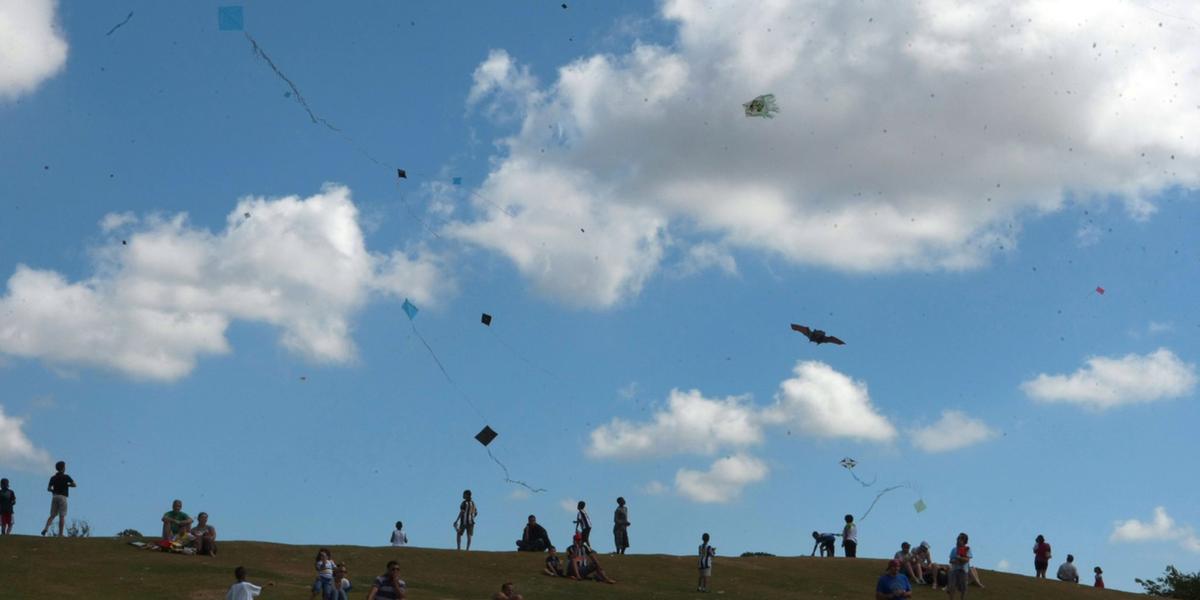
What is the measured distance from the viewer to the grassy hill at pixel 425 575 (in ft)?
84.1

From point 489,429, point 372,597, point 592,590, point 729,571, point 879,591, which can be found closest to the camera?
point 879,591

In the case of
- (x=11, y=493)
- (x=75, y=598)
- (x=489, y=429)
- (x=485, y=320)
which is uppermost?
(x=485, y=320)

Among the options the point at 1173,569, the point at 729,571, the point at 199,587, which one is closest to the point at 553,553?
the point at 729,571

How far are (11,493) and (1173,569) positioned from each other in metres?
48.3

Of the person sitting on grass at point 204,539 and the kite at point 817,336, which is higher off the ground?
the kite at point 817,336

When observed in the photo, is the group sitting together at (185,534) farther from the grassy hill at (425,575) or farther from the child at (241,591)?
the child at (241,591)

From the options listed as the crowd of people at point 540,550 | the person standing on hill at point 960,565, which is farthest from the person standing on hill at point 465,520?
the person standing on hill at point 960,565

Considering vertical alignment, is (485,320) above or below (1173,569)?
above

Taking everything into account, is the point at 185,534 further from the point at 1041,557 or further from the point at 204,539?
the point at 1041,557

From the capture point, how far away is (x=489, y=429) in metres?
37.3

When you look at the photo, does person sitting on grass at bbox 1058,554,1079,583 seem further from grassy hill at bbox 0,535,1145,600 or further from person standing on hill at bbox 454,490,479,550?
person standing on hill at bbox 454,490,479,550

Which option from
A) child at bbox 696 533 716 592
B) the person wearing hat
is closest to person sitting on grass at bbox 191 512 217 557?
child at bbox 696 533 716 592

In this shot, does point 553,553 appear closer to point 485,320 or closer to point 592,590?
point 592,590

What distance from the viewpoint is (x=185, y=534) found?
30.2 meters
